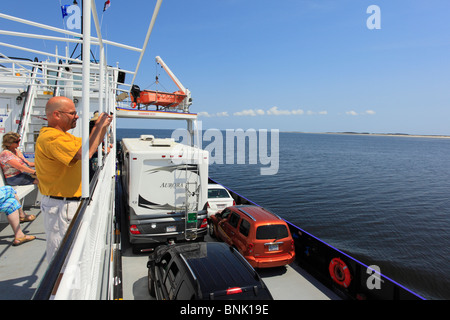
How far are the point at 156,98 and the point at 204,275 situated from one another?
42.0 feet

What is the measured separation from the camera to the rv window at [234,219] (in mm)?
8898

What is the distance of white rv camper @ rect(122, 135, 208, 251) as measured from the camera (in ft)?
26.6

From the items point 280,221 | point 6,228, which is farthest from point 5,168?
point 280,221

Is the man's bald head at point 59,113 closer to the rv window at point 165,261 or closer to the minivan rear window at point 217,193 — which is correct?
the rv window at point 165,261

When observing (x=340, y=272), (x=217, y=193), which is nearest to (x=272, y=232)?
(x=340, y=272)

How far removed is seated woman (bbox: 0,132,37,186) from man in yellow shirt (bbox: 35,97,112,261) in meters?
3.97

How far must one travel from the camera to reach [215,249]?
591 cm

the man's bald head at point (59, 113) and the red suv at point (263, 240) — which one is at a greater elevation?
the man's bald head at point (59, 113)

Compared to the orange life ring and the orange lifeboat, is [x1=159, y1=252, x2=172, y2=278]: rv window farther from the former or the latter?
the orange lifeboat

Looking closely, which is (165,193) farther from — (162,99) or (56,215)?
(162,99)

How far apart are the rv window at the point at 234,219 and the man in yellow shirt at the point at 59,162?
638cm

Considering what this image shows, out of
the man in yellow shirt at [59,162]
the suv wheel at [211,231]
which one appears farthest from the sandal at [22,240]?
the suv wheel at [211,231]

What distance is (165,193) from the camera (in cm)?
837
